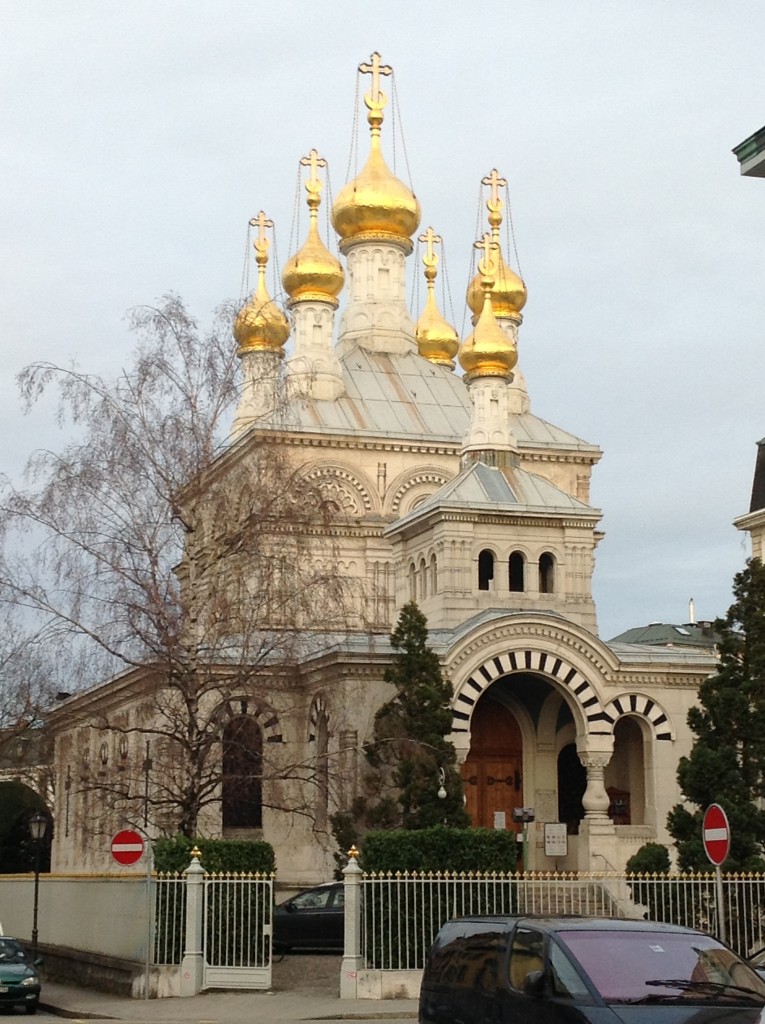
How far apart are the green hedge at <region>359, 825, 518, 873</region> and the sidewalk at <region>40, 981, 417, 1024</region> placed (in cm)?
200

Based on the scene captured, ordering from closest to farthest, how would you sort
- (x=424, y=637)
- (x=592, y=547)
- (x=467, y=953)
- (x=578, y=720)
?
(x=467, y=953), (x=424, y=637), (x=578, y=720), (x=592, y=547)

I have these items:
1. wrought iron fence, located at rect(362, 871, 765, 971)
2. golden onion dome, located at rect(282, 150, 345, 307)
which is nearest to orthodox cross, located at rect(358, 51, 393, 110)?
golden onion dome, located at rect(282, 150, 345, 307)

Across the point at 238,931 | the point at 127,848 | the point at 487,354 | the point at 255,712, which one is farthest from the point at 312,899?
the point at 487,354

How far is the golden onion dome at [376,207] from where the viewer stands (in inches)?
2099

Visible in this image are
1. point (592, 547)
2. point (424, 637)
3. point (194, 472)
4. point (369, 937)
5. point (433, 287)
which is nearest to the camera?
point (369, 937)

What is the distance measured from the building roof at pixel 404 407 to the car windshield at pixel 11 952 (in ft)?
80.3

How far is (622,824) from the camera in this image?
40.3m

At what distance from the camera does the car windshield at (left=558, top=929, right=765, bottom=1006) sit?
11852 mm

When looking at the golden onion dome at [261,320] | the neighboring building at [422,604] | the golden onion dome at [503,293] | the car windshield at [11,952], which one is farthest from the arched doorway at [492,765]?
the golden onion dome at [503,293]

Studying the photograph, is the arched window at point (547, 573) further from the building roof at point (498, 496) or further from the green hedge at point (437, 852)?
the green hedge at point (437, 852)

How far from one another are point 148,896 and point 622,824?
1840 centimetres

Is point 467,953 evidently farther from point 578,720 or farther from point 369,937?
point 578,720

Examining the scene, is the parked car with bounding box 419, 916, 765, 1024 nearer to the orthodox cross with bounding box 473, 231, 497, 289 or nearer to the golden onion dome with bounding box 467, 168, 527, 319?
the orthodox cross with bounding box 473, 231, 497, 289

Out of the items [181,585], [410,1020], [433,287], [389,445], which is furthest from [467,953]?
[433,287]
